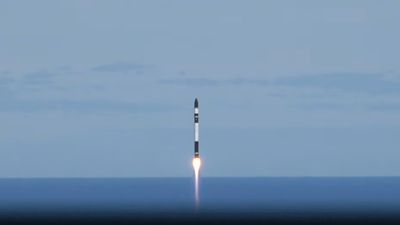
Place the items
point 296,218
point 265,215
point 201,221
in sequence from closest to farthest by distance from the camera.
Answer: point 201,221, point 296,218, point 265,215

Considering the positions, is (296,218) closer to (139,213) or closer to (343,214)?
(343,214)

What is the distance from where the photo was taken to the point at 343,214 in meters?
190

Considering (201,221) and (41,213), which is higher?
(41,213)

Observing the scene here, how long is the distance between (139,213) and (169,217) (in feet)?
58.4

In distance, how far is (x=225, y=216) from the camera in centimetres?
18100

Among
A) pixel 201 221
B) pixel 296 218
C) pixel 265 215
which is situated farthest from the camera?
pixel 265 215

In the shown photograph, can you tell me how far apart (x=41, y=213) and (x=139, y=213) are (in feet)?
51.1

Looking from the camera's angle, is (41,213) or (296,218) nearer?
(296,218)

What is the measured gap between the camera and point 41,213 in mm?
196000

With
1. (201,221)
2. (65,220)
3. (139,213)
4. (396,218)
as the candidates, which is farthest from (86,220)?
(396,218)

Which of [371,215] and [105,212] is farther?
[105,212]

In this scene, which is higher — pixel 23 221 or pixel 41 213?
pixel 41 213

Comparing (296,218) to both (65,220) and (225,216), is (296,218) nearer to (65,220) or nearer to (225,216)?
(225,216)

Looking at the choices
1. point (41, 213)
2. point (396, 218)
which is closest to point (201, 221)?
point (396, 218)
